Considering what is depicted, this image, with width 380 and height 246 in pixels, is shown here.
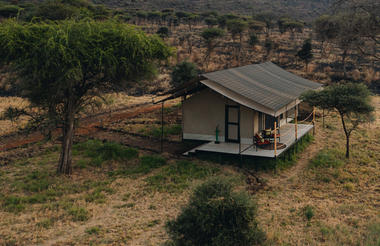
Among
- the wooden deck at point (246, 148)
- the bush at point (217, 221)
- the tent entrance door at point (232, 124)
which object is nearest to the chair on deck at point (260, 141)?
the wooden deck at point (246, 148)

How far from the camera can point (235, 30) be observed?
52.6 m

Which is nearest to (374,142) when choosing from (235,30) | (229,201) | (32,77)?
(229,201)

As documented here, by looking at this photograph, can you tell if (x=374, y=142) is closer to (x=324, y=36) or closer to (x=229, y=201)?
(x=229, y=201)

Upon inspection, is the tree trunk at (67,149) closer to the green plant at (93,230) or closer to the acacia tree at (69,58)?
the acacia tree at (69,58)

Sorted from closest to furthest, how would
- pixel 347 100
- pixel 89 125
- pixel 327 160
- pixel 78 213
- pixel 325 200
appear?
pixel 78 213 → pixel 325 200 → pixel 347 100 → pixel 327 160 → pixel 89 125

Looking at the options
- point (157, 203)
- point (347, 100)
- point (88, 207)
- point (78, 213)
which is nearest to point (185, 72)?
point (347, 100)

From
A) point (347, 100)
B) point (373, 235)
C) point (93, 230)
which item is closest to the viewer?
point (373, 235)

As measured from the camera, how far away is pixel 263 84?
20.6 m

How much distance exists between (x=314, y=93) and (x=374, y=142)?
17.5 ft

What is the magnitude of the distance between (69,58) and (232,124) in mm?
8618

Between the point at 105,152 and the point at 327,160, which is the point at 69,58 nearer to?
the point at 105,152

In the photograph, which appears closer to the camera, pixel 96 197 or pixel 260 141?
pixel 96 197

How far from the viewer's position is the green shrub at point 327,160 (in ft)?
54.5

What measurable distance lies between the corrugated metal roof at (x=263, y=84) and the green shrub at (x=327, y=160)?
3.01 m
